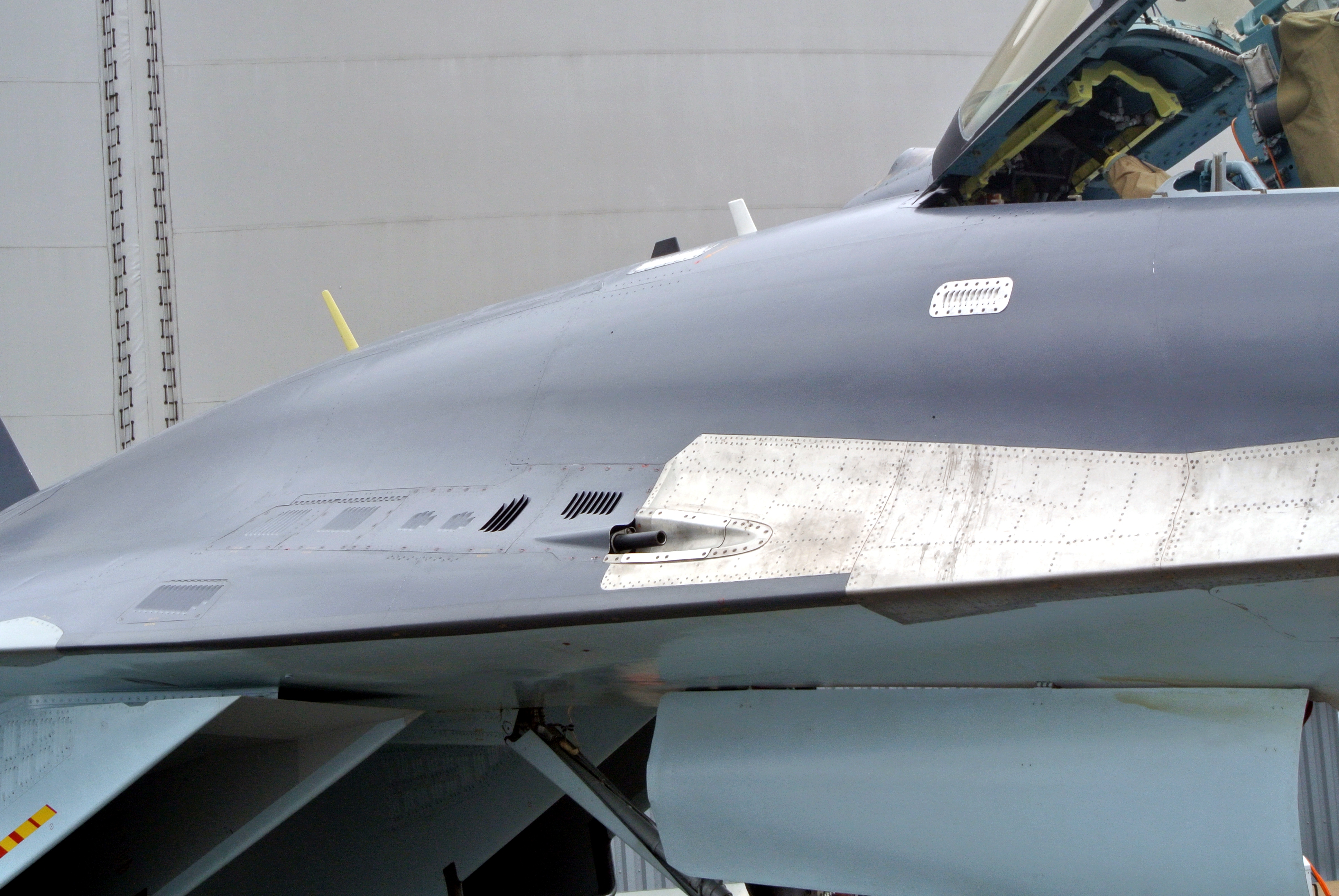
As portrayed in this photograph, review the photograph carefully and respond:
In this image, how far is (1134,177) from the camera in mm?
3246

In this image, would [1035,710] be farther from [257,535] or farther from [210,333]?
[210,333]

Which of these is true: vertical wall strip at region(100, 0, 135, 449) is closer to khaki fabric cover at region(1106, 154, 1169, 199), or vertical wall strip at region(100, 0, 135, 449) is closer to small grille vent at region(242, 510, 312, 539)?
small grille vent at region(242, 510, 312, 539)

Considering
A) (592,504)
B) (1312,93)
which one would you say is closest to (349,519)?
(592,504)

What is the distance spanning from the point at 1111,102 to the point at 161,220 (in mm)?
9113

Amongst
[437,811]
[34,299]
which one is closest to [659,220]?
[34,299]

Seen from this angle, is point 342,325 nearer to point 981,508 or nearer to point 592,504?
point 592,504

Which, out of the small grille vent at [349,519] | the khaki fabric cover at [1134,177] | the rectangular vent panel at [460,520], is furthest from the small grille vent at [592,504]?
the khaki fabric cover at [1134,177]

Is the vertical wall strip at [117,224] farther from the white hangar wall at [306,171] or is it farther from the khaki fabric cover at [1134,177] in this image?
the khaki fabric cover at [1134,177]

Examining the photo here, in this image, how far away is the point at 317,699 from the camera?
3975 mm

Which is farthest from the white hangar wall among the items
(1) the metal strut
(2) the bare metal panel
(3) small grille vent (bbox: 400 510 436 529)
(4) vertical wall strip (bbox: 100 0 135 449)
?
(2) the bare metal panel

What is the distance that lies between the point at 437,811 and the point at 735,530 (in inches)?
115

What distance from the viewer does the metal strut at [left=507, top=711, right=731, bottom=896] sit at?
141 inches

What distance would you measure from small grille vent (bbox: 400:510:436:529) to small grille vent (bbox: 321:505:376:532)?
0.22 m

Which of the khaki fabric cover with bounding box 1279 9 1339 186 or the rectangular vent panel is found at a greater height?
the khaki fabric cover with bounding box 1279 9 1339 186
